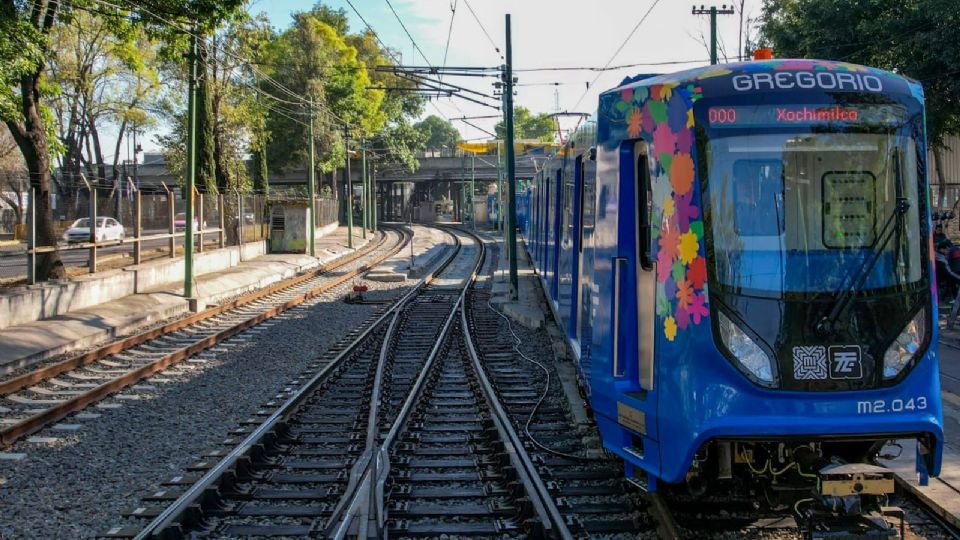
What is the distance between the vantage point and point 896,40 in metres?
22.5

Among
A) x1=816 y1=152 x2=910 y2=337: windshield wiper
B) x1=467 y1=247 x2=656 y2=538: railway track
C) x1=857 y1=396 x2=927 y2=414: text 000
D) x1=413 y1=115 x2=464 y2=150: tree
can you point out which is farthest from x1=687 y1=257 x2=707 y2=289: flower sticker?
x1=413 y1=115 x2=464 y2=150: tree

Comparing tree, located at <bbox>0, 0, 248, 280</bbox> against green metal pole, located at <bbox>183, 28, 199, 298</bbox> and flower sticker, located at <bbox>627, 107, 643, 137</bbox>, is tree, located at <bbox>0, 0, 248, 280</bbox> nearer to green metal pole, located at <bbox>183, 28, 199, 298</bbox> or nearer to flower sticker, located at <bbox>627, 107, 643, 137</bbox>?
green metal pole, located at <bbox>183, 28, 199, 298</bbox>

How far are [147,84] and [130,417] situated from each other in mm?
47862

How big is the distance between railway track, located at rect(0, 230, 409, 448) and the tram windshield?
7.02 m

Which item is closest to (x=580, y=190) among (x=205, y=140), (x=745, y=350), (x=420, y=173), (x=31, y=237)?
(x=745, y=350)

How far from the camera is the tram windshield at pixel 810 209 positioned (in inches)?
212

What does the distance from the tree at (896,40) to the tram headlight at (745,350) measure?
1865 cm

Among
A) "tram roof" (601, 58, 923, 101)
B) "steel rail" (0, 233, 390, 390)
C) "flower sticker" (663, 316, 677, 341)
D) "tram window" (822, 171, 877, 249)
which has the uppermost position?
"tram roof" (601, 58, 923, 101)

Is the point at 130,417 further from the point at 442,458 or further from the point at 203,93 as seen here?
the point at 203,93

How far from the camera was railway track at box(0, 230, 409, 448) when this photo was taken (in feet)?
32.4

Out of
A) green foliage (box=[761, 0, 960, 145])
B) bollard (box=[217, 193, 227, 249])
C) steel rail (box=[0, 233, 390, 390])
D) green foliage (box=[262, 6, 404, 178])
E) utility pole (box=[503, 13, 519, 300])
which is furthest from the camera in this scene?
green foliage (box=[262, 6, 404, 178])

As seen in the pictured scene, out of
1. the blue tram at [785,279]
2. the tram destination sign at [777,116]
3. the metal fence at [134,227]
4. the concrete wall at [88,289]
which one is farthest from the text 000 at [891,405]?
the metal fence at [134,227]

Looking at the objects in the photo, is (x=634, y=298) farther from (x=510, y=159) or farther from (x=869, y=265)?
(x=510, y=159)

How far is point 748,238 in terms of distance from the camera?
5.43 meters
